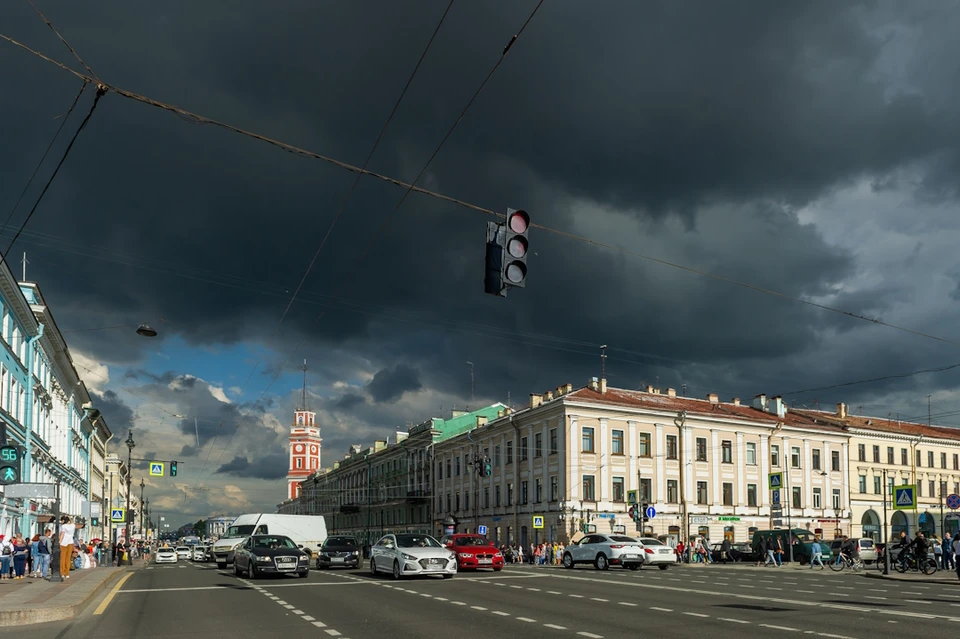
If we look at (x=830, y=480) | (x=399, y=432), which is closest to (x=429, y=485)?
(x=399, y=432)

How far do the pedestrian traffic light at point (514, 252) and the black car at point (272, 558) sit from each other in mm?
18492

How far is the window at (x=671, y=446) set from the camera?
6506 centimetres

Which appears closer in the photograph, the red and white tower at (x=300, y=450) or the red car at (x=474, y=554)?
the red car at (x=474, y=554)

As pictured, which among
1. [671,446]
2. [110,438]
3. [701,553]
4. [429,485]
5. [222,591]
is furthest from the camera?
[110,438]

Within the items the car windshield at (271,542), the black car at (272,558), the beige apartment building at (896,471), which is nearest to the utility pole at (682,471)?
the beige apartment building at (896,471)

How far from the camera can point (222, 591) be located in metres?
23.2

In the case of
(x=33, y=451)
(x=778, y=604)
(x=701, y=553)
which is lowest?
(x=701, y=553)

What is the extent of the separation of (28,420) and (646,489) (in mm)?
40377

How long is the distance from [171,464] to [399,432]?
49.7 meters

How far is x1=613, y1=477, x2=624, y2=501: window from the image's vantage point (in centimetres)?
6222

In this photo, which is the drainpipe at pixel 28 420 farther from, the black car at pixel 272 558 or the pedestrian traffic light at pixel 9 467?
the black car at pixel 272 558

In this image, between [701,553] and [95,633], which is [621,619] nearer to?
[95,633]

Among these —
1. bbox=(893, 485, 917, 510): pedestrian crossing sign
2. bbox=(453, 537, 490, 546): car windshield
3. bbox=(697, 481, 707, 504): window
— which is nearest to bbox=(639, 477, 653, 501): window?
bbox=(697, 481, 707, 504): window

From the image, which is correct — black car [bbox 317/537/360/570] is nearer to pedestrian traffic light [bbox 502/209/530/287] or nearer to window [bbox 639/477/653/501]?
pedestrian traffic light [bbox 502/209/530/287]
